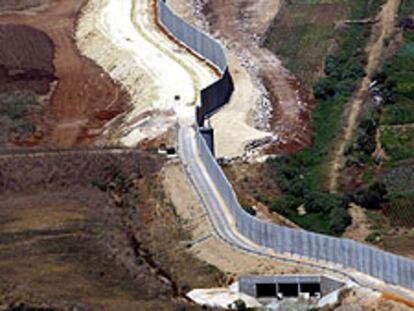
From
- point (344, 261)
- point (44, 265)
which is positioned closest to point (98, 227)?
point (44, 265)

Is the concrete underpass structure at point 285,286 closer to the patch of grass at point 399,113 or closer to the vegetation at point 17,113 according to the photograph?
the patch of grass at point 399,113

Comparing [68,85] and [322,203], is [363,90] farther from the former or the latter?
[68,85]

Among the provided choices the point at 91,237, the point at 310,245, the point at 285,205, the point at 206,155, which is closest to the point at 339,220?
the point at 285,205

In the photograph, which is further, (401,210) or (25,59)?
(25,59)

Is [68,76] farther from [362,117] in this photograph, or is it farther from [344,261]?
[344,261]

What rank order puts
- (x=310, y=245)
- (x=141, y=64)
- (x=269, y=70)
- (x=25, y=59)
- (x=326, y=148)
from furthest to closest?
(x=25, y=59), (x=269, y=70), (x=141, y=64), (x=326, y=148), (x=310, y=245)

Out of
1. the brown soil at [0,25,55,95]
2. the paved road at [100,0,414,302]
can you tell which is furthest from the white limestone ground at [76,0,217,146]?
the brown soil at [0,25,55,95]
